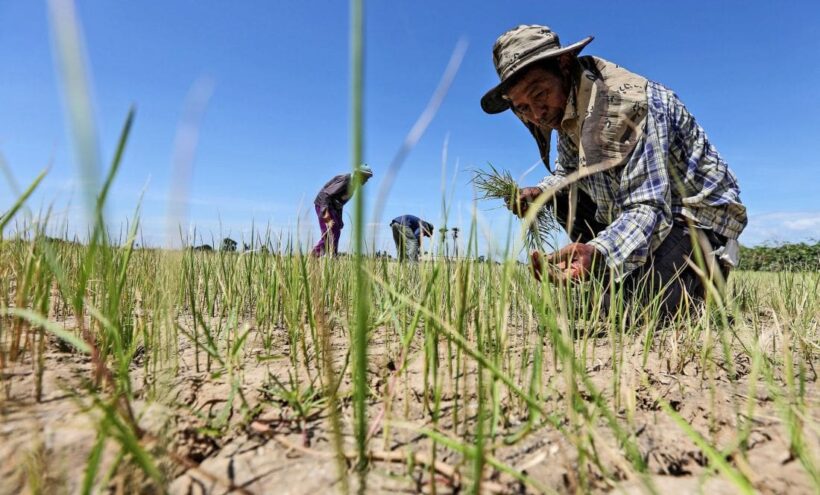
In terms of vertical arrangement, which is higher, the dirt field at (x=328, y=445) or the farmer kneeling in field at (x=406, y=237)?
the farmer kneeling in field at (x=406, y=237)

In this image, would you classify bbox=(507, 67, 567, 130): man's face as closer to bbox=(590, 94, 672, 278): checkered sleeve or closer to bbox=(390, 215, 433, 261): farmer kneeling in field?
bbox=(590, 94, 672, 278): checkered sleeve

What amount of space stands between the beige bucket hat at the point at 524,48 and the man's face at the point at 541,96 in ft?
0.26

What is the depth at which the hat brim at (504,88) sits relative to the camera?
1.82m

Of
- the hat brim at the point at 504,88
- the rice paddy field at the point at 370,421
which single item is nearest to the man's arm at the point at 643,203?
the hat brim at the point at 504,88

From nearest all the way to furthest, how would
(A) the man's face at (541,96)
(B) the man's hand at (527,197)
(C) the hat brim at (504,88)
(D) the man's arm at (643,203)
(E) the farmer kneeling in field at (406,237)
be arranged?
(E) the farmer kneeling in field at (406,237)
(D) the man's arm at (643,203)
(C) the hat brim at (504,88)
(A) the man's face at (541,96)
(B) the man's hand at (527,197)

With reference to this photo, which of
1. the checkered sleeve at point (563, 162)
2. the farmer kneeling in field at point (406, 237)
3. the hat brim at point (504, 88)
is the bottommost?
the farmer kneeling in field at point (406, 237)

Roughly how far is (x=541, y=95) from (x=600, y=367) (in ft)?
4.85

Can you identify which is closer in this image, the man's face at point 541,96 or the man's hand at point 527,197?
the man's face at point 541,96

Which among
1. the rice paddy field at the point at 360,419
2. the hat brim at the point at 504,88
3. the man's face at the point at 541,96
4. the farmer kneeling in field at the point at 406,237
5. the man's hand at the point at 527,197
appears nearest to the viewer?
the rice paddy field at the point at 360,419

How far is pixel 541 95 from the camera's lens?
204cm

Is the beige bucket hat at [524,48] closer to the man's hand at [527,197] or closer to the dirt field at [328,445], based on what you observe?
the man's hand at [527,197]

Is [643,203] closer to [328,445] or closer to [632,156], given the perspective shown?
[632,156]

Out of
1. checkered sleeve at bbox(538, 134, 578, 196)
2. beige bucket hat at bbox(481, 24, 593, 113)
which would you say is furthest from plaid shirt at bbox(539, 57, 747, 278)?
checkered sleeve at bbox(538, 134, 578, 196)

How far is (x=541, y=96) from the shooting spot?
6.72 ft
